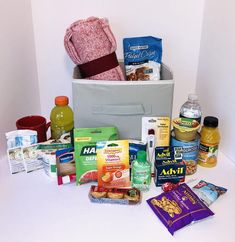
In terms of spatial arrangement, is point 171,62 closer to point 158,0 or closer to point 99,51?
point 158,0

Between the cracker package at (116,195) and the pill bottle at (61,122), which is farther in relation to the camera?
the pill bottle at (61,122)

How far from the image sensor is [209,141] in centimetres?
99

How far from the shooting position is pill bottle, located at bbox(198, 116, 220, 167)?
984 millimetres

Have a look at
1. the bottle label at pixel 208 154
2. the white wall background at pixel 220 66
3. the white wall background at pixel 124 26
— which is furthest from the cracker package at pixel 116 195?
the white wall background at pixel 124 26

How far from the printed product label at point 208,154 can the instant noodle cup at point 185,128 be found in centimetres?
6

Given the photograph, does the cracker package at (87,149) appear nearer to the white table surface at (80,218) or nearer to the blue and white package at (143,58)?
the white table surface at (80,218)

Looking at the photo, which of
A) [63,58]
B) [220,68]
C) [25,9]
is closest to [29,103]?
[63,58]

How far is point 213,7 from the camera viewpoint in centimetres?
114

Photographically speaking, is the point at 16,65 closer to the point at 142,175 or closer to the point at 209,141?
the point at 142,175

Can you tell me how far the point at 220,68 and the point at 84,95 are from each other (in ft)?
1.70

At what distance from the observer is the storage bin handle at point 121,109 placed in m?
0.94

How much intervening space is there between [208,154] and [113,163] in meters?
0.33

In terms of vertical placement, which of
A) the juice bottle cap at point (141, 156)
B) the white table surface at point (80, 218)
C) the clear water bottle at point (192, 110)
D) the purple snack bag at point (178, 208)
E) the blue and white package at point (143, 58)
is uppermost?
the blue and white package at point (143, 58)

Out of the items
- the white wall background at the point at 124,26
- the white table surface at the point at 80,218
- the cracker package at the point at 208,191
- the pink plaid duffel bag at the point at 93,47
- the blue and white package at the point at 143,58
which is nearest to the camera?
the white table surface at the point at 80,218
